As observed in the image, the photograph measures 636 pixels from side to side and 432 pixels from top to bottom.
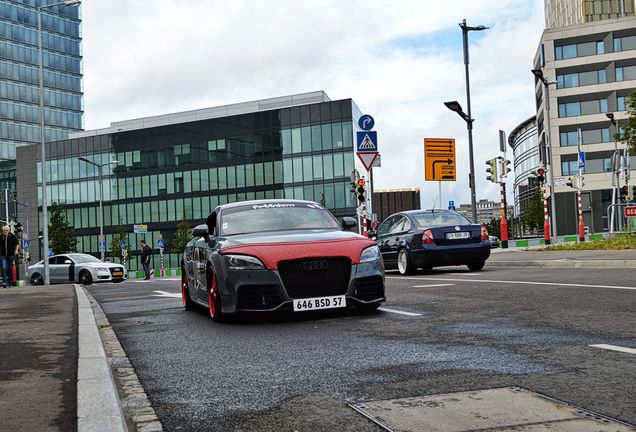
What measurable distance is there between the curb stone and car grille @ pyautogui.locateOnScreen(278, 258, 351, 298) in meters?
1.87

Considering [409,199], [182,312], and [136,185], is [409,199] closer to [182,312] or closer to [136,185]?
[136,185]

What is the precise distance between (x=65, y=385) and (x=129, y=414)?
Answer: 2.69 ft

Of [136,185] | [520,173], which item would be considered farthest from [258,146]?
[520,173]

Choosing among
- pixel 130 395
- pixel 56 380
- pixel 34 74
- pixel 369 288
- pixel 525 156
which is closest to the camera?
pixel 130 395

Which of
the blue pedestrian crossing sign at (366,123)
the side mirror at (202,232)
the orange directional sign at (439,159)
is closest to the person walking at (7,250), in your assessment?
the blue pedestrian crossing sign at (366,123)

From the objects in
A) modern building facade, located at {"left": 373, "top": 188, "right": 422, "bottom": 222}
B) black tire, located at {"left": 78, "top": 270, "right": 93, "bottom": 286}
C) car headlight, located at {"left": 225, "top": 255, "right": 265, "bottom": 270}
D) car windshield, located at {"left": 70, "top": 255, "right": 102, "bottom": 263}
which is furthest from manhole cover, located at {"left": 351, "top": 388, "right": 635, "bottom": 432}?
modern building facade, located at {"left": 373, "top": 188, "right": 422, "bottom": 222}

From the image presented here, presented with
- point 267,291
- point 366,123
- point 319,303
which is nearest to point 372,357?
point 319,303

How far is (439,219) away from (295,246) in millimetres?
9970

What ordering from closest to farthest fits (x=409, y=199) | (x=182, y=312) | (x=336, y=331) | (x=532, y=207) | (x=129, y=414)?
(x=129, y=414)
(x=336, y=331)
(x=182, y=312)
(x=532, y=207)
(x=409, y=199)

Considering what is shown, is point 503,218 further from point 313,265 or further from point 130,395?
point 130,395

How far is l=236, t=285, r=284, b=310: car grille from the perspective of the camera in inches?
317

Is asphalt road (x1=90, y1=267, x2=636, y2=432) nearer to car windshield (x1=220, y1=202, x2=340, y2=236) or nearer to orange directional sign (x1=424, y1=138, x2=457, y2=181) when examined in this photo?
car windshield (x1=220, y1=202, x2=340, y2=236)

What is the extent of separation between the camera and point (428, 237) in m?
17.1

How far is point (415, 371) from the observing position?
4.94 metres
